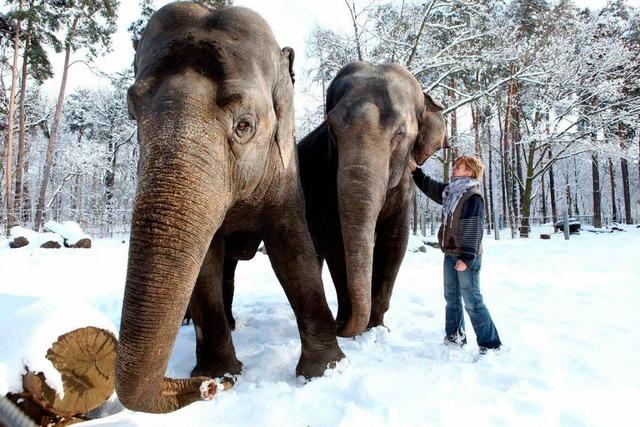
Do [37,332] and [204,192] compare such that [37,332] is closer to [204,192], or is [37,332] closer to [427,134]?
[204,192]

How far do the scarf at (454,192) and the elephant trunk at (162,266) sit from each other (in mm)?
2368

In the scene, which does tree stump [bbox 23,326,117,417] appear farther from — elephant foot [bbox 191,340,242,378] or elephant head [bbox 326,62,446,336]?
elephant head [bbox 326,62,446,336]

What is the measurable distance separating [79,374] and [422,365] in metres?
2.18

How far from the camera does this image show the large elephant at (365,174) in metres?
3.34

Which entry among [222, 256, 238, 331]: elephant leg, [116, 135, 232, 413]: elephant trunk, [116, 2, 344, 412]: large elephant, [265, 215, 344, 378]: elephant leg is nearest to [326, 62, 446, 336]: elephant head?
[265, 215, 344, 378]: elephant leg

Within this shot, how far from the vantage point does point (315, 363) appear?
308 cm

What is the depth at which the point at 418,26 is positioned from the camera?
14.9 metres

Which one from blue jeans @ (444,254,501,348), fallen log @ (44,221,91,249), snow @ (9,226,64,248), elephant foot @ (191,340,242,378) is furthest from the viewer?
fallen log @ (44,221,91,249)

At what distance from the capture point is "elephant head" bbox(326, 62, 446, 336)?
3.24 metres

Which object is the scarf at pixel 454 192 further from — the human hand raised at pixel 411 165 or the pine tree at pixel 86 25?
the pine tree at pixel 86 25

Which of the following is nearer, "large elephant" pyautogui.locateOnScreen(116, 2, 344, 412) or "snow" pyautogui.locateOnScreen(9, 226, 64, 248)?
"large elephant" pyautogui.locateOnScreen(116, 2, 344, 412)

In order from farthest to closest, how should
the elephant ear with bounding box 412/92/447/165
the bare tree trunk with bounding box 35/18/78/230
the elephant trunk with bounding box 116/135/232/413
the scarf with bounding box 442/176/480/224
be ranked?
the bare tree trunk with bounding box 35/18/78/230 < the elephant ear with bounding box 412/92/447/165 < the scarf with bounding box 442/176/480/224 < the elephant trunk with bounding box 116/135/232/413

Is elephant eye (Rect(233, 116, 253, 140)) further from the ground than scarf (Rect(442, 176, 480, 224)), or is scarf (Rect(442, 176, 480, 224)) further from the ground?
elephant eye (Rect(233, 116, 253, 140))

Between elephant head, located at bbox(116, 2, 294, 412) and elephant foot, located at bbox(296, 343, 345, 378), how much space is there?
121 cm
